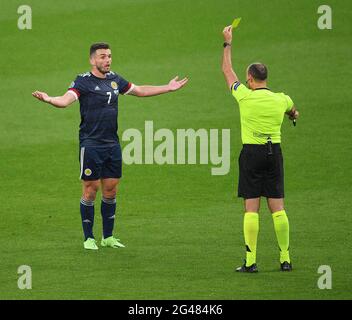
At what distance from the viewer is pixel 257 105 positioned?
12.0 meters

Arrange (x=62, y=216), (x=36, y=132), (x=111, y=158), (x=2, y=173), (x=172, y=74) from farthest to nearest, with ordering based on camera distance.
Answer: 1. (x=172, y=74)
2. (x=36, y=132)
3. (x=2, y=173)
4. (x=62, y=216)
5. (x=111, y=158)

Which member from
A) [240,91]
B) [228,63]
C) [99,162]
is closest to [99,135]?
[99,162]

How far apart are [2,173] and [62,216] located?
2125mm

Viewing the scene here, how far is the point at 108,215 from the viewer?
1343 centimetres

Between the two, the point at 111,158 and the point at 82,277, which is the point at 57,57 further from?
the point at 82,277

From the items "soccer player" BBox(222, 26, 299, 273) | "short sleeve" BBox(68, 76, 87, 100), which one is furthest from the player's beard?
"soccer player" BBox(222, 26, 299, 273)

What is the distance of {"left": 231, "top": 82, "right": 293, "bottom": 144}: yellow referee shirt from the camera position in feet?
39.5

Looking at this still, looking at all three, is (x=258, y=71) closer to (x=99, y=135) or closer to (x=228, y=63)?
(x=228, y=63)

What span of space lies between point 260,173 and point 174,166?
514 cm

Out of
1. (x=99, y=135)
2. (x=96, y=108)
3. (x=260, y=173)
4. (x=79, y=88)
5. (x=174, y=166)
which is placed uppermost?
(x=79, y=88)

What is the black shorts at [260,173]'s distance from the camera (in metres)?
12.1

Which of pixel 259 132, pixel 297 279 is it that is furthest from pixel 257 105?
pixel 297 279

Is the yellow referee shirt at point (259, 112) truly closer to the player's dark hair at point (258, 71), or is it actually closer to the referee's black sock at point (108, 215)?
the player's dark hair at point (258, 71)

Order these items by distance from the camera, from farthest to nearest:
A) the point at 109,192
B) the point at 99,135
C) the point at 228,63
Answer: the point at 109,192 < the point at 99,135 < the point at 228,63
